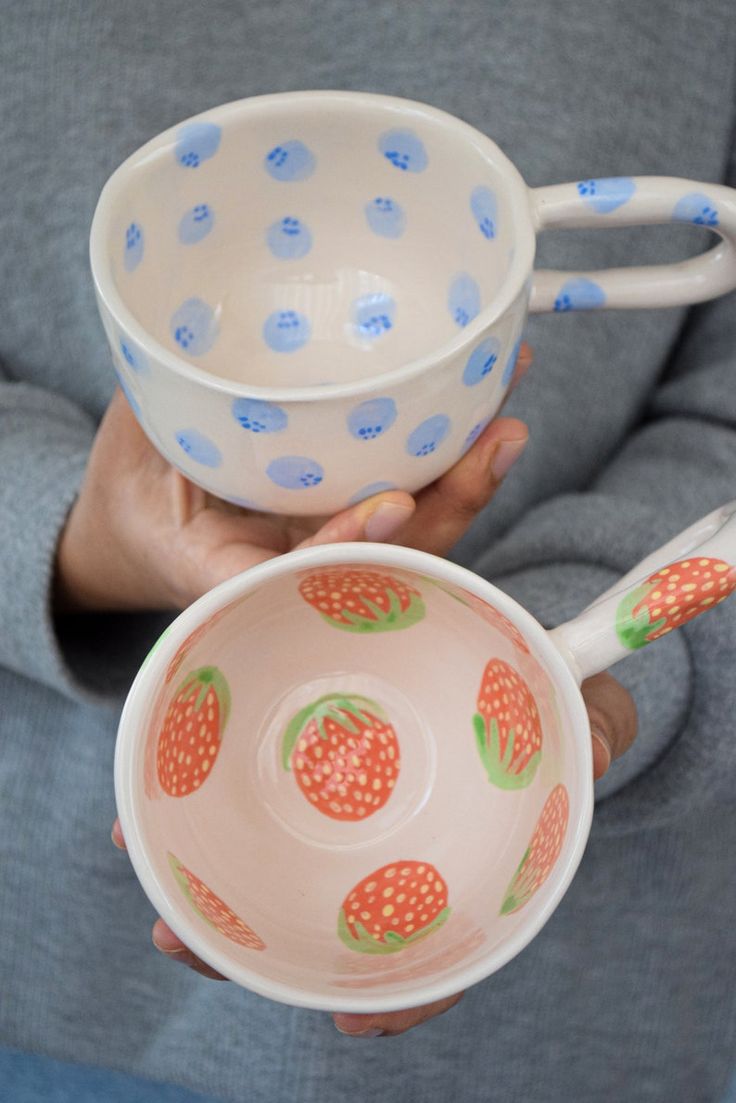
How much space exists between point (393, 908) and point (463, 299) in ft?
1.02

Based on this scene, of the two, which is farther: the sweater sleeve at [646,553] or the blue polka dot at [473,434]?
the sweater sleeve at [646,553]

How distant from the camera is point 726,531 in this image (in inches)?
15.6

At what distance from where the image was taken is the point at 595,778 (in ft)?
1.72

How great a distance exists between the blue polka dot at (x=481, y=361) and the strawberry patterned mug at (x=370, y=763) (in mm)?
85

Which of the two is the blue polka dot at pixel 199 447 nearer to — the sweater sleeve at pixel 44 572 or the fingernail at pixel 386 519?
the fingernail at pixel 386 519

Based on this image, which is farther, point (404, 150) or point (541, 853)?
point (404, 150)

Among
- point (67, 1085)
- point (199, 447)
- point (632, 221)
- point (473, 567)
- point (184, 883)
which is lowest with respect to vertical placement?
point (67, 1085)

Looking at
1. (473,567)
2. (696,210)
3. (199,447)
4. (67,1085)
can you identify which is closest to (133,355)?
(199,447)

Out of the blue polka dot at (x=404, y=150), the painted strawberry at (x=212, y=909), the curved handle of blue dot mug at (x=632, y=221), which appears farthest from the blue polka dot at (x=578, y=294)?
the painted strawberry at (x=212, y=909)

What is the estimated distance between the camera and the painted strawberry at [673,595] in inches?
15.1

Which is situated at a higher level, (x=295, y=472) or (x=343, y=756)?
(x=295, y=472)

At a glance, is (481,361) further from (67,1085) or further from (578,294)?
(67,1085)

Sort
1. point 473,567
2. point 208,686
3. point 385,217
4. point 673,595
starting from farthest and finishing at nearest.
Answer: point 473,567 < point 385,217 < point 208,686 < point 673,595

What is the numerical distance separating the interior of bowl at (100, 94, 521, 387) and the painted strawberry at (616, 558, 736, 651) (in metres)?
0.17
